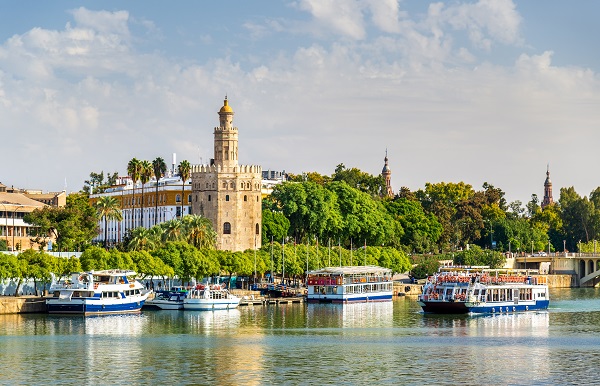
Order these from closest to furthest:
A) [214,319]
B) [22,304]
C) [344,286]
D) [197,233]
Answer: [214,319] → [22,304] → [344,286] → [197,233]

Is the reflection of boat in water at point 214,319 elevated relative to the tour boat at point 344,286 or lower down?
lower down

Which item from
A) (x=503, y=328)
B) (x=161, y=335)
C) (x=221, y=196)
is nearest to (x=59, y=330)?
(x=161, y=335)

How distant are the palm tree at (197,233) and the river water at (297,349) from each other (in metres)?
25.9

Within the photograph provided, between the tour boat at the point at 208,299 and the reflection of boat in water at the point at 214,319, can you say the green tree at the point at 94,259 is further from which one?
the reflection of boat in water at the point at 214,319

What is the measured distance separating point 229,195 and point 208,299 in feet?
142

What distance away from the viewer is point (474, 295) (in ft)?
383

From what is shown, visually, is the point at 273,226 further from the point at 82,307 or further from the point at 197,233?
the point at 82,307

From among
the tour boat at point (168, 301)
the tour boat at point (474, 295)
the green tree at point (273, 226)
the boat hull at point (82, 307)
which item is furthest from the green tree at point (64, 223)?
the tour boat at point (474, 295)

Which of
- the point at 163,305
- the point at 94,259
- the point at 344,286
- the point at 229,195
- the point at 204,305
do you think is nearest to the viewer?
the point at 204,305

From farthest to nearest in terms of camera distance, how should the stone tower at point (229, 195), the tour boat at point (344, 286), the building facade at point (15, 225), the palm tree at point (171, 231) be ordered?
the building facade at point (15, 225)
the stone tower at point (229, 195)
the palm tree at point (171, 231)
the tour boat at point (344, 286)

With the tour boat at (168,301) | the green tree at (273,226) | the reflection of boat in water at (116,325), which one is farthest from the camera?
the green tree at (273,226)

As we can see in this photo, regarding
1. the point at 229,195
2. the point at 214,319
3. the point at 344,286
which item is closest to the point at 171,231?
the point at 344,286

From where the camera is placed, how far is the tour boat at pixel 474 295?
116 meters

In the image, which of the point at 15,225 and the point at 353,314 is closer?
the point at 353,314
